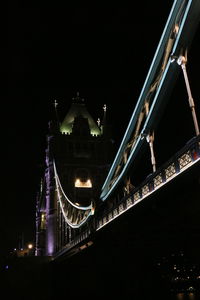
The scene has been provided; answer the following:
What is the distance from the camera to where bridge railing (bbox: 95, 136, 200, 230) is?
9969mm

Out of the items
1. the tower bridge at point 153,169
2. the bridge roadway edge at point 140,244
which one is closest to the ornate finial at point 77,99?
the tower bridge at point 153,169

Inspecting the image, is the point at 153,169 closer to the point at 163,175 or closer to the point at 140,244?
the point at 163,175

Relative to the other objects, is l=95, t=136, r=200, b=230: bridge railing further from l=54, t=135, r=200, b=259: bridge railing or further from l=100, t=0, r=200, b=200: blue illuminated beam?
l=100, t=0, r=200, b=200: blue illuminated beam

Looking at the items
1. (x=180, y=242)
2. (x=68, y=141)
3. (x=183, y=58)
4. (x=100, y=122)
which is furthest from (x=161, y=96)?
(x=100, y=122)

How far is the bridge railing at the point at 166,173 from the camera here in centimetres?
997

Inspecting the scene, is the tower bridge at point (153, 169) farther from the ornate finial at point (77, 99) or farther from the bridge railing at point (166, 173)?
the ornate finial at point (77, 99)

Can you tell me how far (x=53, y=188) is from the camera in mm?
58469

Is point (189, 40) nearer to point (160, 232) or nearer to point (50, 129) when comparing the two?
point (160, 232)

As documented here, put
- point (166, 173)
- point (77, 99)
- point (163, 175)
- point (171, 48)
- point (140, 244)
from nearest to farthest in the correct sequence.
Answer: point (166, 173)
point (163, 175)
point (171, 48)
point (140, 244)
point (77, 99)

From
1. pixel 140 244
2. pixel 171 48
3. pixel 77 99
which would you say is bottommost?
pixel 140 244

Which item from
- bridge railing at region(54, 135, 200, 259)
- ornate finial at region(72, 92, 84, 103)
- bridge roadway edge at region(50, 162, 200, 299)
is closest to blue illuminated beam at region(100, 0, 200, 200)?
bridge railing at region(54, 135, 200, 259)

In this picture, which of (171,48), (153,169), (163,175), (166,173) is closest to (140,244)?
(153,169)

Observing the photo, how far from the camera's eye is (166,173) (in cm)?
1205

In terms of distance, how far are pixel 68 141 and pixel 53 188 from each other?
25.9 ft
